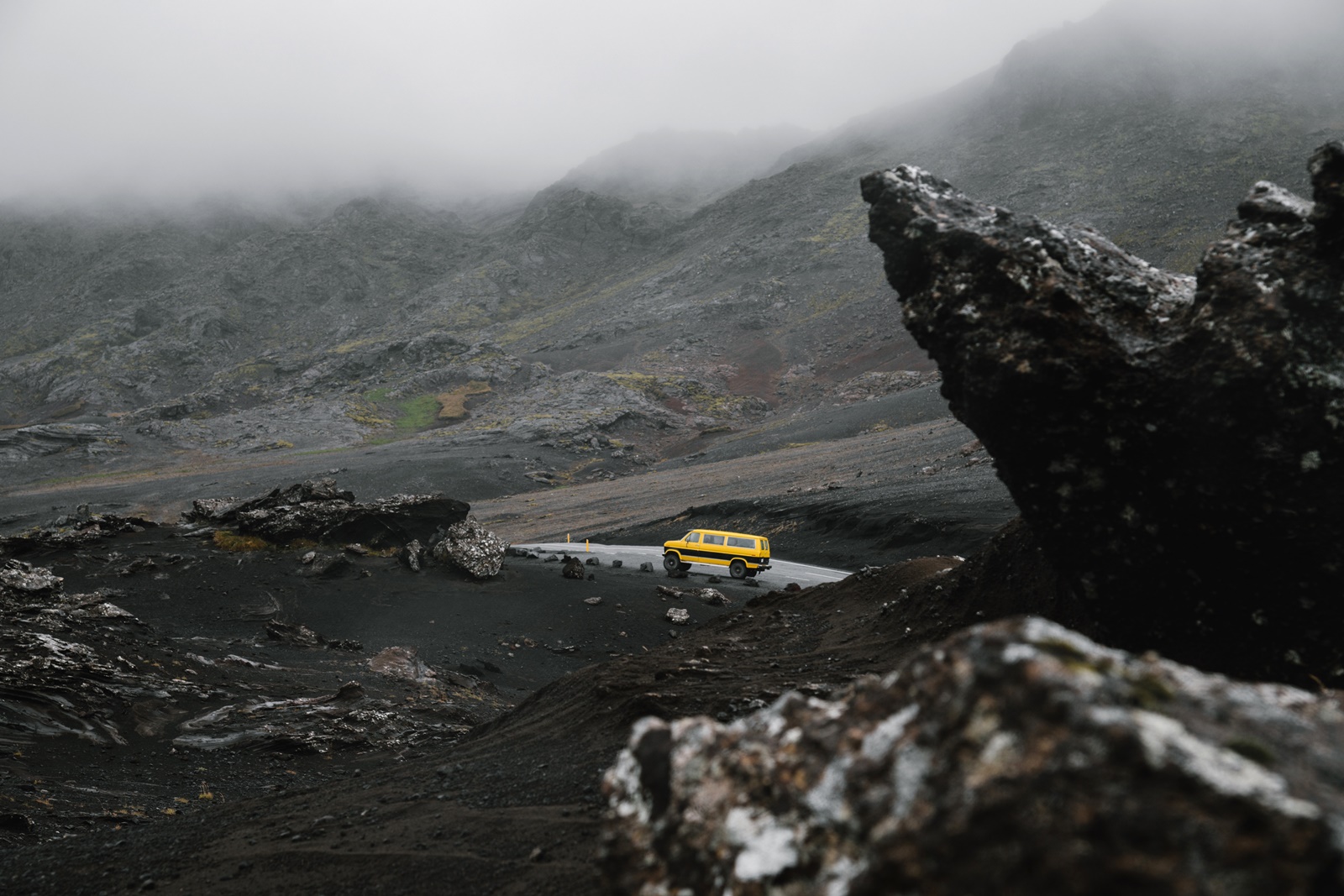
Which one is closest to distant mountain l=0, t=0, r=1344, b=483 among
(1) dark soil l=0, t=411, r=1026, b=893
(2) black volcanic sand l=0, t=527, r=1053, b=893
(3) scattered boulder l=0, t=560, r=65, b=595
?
(1) dark soil l=0, t=411, r=1026, b=893

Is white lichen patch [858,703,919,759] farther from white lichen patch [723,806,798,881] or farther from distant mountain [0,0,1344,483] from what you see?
distant mountain [0,0,1344,483]

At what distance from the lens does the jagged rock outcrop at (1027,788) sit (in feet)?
6.07

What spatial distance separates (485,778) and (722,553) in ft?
64.8

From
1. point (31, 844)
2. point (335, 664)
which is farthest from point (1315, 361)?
point (335, 664)

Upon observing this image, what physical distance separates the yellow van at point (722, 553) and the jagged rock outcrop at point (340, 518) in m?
7.51

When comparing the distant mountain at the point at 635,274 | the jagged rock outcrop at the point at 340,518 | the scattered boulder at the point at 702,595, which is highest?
the distant mountain at the point at 635,274

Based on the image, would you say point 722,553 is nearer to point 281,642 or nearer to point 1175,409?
point 281,642

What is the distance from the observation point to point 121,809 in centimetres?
859

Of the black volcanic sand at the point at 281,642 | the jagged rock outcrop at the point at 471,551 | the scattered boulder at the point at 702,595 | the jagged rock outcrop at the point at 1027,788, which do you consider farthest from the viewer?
the jagged rock outcrop at the point at 471,551

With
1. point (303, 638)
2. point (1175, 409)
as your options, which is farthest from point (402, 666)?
point (1175, 409)

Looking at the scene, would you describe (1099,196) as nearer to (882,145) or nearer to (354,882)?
(882,145)

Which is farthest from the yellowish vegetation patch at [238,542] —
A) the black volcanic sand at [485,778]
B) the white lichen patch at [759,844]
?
the white lichen patch at [759,844]

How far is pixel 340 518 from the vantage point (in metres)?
26.0

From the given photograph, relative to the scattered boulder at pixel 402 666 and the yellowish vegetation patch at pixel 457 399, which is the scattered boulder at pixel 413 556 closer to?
the scattered boulder at pixel 402 666
